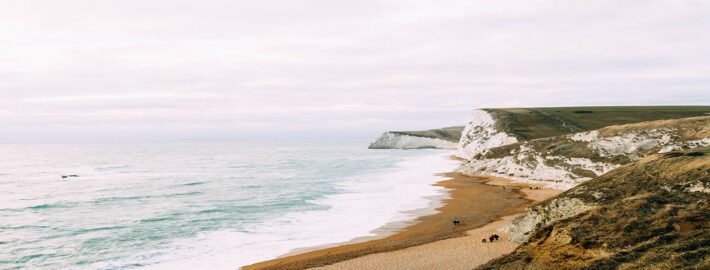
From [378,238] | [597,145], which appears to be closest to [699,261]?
[378,238]

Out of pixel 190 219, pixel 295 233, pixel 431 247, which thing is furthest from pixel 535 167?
pixel 190 219

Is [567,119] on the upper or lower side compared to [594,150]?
upper

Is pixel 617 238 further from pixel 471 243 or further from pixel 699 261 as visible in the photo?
pixel 471 243

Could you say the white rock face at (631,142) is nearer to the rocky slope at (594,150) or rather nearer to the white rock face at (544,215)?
the rocky slope at (594,150)

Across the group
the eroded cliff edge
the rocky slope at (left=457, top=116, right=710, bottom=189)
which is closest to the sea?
the eroded cliff edge

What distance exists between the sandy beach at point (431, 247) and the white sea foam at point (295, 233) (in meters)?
2.06

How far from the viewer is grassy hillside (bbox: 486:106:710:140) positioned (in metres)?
92.1

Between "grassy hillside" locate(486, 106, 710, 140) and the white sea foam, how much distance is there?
169 feet

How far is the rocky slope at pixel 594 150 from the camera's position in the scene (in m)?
50.4

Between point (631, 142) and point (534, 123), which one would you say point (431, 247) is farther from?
point (534, 123)

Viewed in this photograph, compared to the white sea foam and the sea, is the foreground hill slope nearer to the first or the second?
the white sea foam

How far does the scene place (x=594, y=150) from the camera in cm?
5503

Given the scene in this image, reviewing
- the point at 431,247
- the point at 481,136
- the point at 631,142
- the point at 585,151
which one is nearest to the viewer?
the point at 431,247

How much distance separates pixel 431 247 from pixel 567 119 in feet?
314
